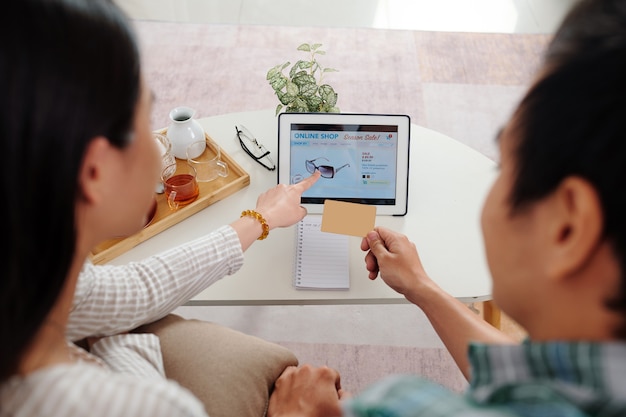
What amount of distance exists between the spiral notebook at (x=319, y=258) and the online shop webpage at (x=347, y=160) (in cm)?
9

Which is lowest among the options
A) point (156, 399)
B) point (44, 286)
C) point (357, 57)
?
point (156, 399)

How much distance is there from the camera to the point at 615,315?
599 millimetres

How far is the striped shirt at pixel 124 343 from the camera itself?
2.35 feet

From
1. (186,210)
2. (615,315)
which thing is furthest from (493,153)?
(615,315)

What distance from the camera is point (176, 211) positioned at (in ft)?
4.86

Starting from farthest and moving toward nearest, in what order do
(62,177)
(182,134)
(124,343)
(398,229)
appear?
1. (182,134)
2. (398,229)
3. (124,343)
4. (62,177)

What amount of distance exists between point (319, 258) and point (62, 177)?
83 centimetres

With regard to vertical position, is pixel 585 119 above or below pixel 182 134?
below

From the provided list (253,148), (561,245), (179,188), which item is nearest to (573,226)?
(561,245)

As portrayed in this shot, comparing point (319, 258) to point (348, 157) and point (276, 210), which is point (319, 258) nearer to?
point (276, 210)

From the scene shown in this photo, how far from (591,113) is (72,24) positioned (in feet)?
1.85

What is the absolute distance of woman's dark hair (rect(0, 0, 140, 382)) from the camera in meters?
0.62

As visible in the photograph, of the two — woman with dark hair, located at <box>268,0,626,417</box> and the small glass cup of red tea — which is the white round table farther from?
woman with dark hair, located at <box>268,0,626,417</box>

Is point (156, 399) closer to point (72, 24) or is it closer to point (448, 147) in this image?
point (72, 24)
